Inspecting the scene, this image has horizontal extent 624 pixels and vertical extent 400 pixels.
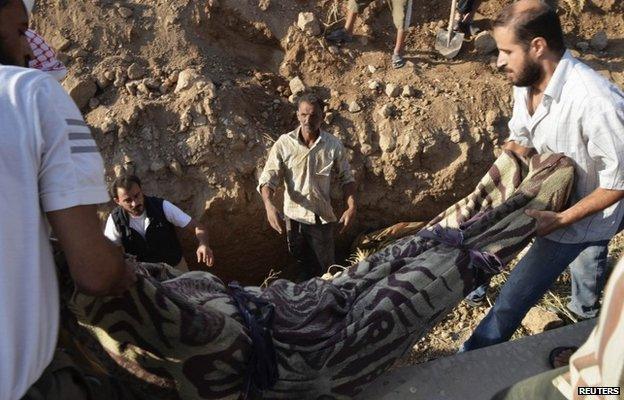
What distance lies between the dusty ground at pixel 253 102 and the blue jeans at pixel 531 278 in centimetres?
262

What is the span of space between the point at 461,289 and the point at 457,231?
27cm

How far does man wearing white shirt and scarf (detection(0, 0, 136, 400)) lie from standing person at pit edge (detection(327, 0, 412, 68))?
179 inches

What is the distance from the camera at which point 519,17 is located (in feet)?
7.82

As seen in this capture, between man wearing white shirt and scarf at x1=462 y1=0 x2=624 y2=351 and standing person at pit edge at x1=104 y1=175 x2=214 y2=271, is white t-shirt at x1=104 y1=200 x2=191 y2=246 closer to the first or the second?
standing person at pit edge at x1=104 y1=175 x2=214 y2=271

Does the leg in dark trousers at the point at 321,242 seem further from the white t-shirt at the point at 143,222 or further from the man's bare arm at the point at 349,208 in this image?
the white t-shirt at the point at 143,222

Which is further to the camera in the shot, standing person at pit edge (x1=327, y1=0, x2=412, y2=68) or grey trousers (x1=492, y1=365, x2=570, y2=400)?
standing person at pit edge (x1=327, y1=0, x2=412, y2=68)

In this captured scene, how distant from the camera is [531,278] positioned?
2580mm

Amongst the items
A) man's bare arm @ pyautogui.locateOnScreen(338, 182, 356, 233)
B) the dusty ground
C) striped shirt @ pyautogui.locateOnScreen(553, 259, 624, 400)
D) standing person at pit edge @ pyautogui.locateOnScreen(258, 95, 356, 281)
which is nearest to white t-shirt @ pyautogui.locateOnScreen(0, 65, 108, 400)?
striped shirt @ pyautogui.locateOnScreen(553, 259, 624, 400)

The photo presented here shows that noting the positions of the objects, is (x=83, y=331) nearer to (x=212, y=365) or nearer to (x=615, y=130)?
(x=212, y=365)

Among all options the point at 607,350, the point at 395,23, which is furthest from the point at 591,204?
the point at 395,23

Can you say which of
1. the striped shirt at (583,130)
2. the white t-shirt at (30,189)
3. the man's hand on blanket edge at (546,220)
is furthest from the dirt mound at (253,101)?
the white t-shirt at (30,189)

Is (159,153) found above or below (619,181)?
below

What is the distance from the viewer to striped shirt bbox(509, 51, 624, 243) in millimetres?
2166

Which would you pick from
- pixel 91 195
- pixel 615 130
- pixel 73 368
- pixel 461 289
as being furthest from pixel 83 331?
pixel 615 130
